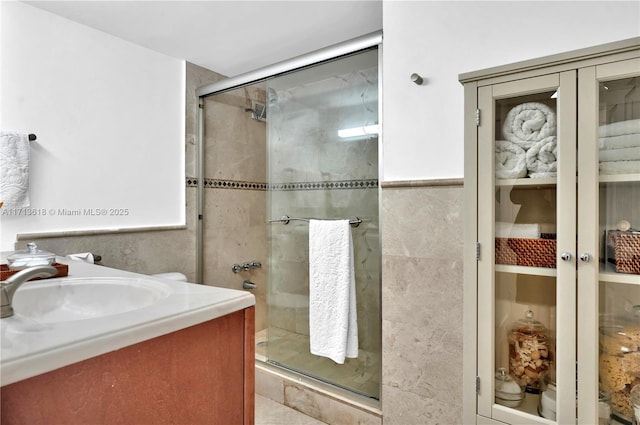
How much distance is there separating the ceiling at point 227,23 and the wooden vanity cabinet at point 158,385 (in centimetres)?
155

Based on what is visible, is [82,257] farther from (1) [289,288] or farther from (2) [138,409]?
(2) [138,409]

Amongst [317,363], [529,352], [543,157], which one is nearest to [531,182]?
[543,157]

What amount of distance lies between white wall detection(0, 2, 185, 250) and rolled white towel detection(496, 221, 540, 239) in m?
1.96

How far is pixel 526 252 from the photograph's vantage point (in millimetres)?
1071

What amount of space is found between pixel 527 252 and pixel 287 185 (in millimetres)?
1381

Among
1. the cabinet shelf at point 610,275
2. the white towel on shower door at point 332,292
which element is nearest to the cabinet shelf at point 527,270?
the cabinet shelf at point 610,275

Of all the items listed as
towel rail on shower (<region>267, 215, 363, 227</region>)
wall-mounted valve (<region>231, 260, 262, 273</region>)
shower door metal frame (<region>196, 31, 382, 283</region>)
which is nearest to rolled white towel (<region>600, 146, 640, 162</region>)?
shower door metal frame (<region>196, 31, 382, 283</region>)

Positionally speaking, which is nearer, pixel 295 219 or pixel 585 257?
pixel 585 257

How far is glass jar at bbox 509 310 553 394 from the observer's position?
41.1 inches

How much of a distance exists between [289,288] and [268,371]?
1.60ft

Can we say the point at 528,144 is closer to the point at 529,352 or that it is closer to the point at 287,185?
the point at 529,352

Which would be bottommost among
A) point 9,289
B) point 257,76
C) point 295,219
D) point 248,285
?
point 248,285

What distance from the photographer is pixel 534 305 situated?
106 cm

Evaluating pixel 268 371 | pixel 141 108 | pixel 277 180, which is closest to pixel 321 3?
pixel 277 180
